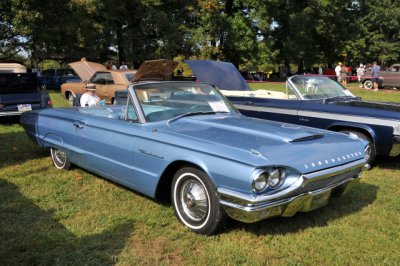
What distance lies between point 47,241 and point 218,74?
19.6 feet

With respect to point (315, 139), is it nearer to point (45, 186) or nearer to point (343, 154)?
point (343, 154)

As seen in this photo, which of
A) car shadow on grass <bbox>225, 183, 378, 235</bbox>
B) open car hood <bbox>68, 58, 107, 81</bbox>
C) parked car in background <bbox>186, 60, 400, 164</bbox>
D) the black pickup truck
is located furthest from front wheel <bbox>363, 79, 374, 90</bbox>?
car shadow on grass <bbox>225, 183, 378, 235</bbox>

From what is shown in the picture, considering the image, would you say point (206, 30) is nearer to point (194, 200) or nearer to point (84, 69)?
point (84, 69)

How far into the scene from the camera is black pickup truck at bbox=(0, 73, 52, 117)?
10.0 m

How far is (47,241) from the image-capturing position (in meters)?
3.80

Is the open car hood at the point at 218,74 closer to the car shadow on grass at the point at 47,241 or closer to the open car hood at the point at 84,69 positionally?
the car shadow on grass at the point at 47,241

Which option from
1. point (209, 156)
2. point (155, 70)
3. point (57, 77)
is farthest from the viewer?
point (57, 77)

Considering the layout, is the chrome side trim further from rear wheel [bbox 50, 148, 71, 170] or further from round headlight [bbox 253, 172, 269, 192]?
round headlight [bbox 253, 172, 269, 192]

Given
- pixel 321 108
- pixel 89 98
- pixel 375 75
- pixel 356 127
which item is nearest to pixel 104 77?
pixel 89 98

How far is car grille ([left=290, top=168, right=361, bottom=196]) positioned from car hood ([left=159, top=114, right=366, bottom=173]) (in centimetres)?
12

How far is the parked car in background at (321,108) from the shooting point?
6032 mm

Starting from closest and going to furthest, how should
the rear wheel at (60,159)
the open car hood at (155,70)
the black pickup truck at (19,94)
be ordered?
the rear wheel at (60,159) → the black pickup truck at (19,94) → the open car hood at (155,70)

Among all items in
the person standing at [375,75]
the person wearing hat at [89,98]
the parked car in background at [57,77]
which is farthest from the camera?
the person standing at [375,75]

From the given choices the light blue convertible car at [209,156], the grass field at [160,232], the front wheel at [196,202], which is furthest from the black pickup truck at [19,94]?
the front wheel at [196,202]
